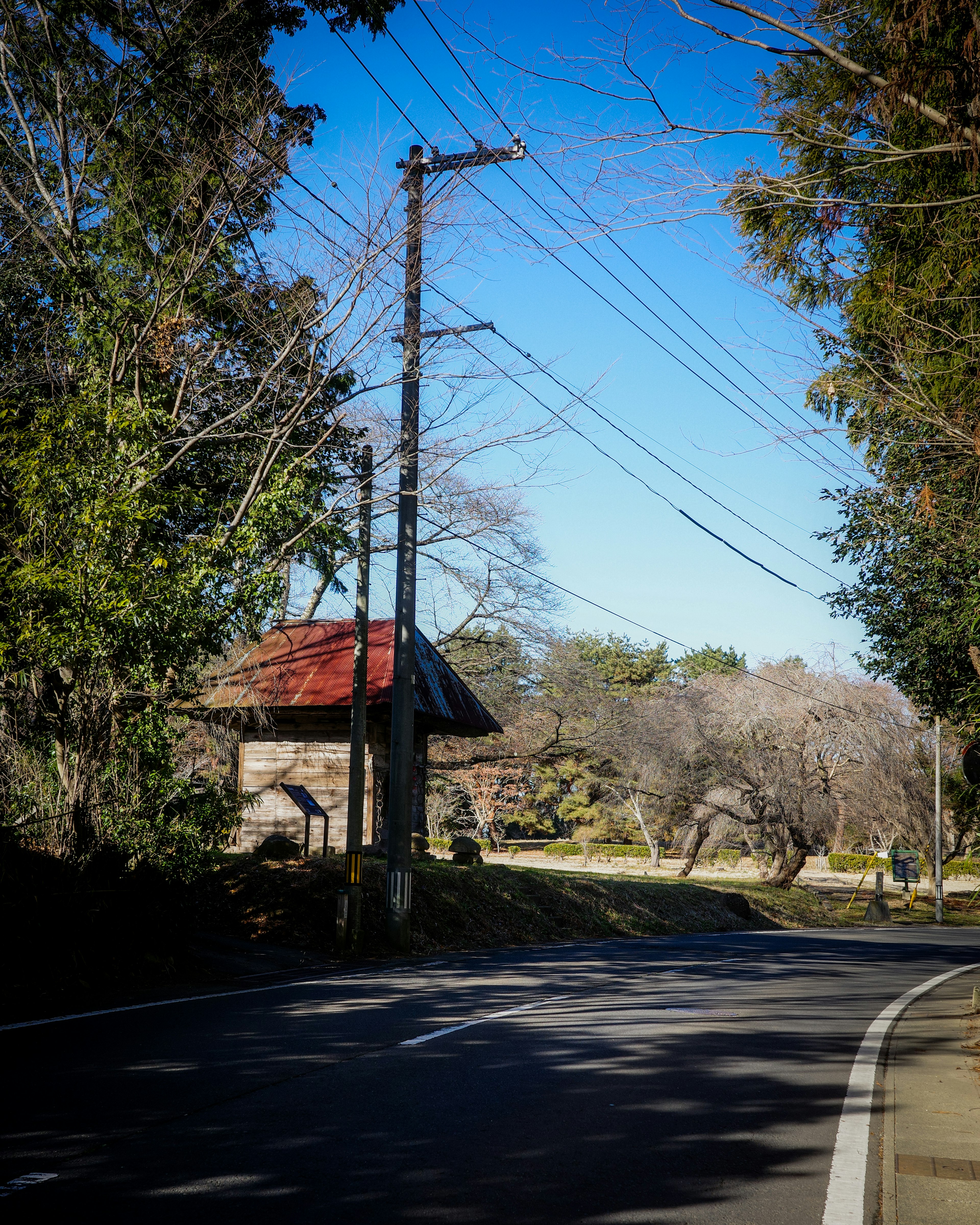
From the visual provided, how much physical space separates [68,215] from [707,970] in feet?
44.0

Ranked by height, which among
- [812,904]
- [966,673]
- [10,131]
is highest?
[10,131]

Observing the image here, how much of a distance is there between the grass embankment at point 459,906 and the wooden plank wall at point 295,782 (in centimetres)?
288

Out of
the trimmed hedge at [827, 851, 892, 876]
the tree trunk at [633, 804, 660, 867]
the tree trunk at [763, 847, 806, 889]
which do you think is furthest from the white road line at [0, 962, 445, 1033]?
the trimmed hedge at [827, 851, 892, 876]

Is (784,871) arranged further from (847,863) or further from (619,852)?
(847,863)

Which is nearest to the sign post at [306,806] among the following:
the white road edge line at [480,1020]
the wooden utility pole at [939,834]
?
the white road edge line at [480,1020]

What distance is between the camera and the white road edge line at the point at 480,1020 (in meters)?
7.71

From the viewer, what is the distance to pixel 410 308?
50.1ft

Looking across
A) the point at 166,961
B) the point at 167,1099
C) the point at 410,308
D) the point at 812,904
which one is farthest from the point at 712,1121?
the point at 812,904

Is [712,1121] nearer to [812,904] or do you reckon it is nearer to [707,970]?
[707,970]

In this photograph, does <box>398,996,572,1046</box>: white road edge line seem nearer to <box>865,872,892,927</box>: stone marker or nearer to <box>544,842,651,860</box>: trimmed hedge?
<box>865,872,892,927</box>: stone marker

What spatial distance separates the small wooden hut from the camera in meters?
22.7

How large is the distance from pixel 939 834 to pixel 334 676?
959 inches

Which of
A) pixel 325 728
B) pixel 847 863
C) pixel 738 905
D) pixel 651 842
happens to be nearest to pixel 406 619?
pixel 325 728

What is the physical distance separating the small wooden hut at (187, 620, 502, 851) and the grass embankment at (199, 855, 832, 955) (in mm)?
2727
